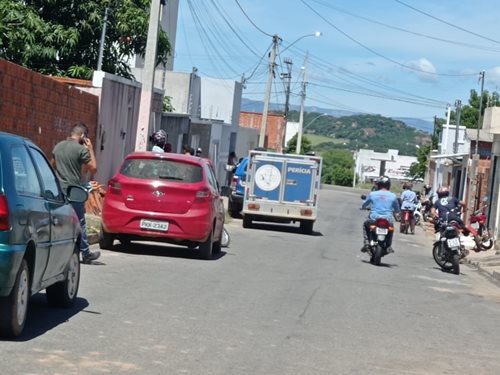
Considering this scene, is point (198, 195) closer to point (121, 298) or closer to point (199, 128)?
point (121, 298)

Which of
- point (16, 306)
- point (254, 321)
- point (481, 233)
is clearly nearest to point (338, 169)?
point (481, 233)

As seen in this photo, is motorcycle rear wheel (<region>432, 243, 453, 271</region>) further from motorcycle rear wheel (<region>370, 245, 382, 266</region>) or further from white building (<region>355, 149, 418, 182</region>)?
white building (<region>355, 149, 418, 182</region>)

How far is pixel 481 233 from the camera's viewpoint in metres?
32.2

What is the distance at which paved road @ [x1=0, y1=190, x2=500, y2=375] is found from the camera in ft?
27.0

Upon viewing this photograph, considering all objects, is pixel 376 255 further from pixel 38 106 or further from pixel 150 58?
pixel 150 58

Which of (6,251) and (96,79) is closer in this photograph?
(6,251)

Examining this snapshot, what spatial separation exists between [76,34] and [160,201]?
12.5 m

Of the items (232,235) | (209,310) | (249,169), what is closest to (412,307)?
(209,310)

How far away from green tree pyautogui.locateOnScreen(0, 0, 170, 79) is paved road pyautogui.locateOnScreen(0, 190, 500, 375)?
10.5 meters

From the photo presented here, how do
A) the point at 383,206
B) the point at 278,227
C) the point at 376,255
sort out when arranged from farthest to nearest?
Result: the point at 278,227 → the point at 383,206 → the point at 376,255

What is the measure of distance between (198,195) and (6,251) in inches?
338

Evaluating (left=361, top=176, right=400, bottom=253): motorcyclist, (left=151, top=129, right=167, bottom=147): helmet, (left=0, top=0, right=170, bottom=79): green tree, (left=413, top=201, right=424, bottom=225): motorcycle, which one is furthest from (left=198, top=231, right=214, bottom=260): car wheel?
(left=413, top=201, right=424, bottom=225): motorcycle

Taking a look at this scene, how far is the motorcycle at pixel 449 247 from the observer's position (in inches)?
804

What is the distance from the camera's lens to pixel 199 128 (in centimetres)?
4916
